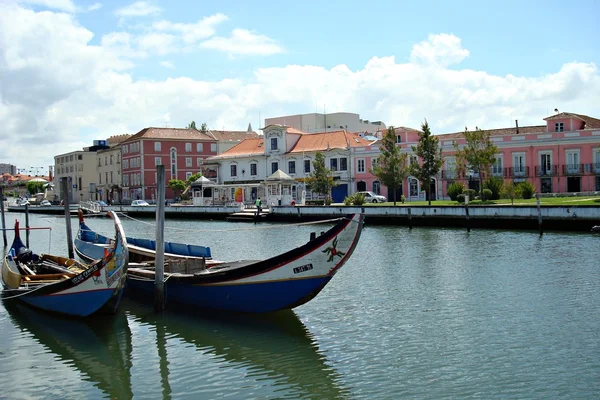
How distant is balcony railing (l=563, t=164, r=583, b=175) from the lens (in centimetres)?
5581

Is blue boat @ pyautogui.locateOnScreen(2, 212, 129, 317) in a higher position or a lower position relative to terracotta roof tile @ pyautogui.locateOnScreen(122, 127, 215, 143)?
lower

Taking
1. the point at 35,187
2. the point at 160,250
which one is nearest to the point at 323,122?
the point at 160,250

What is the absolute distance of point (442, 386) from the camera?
1152 cm

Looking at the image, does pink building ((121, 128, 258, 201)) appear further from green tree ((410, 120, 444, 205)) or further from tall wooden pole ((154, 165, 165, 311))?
tall wooden pole ((154, 165, 165, 311))

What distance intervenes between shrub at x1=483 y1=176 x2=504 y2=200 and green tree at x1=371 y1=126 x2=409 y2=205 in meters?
7.09

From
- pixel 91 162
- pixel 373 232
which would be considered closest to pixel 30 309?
pixel 373 232

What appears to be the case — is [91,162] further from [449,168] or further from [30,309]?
[30,309]

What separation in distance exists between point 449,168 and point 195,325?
49.0 metres

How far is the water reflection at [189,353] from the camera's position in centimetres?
1202

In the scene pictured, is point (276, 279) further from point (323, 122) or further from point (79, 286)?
point (323, 122)

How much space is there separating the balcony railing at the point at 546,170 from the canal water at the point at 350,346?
3634 cm

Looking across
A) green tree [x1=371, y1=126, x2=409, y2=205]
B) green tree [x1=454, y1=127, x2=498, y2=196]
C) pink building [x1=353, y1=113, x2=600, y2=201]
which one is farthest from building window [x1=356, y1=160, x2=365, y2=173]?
green tree [x1=454, y1=127, x2=498, y2=196]

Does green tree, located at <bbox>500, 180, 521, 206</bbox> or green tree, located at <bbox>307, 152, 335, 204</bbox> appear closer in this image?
green tree, located at <bbox>500, 180, 521, 206</bbox>

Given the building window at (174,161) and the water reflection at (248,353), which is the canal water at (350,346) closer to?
the water reflection at (248,353)
